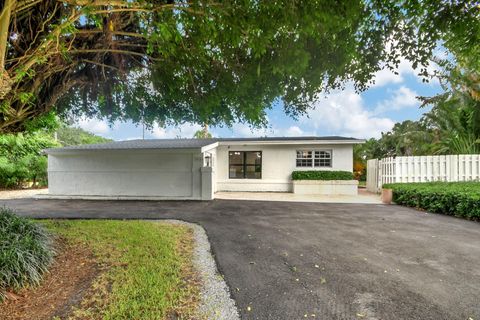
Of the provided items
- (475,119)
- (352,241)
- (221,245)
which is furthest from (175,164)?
(475,119)

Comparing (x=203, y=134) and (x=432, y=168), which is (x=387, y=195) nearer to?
(x=432, y=168)

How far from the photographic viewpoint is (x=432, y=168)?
1151cm

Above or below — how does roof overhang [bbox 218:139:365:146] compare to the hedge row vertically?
above

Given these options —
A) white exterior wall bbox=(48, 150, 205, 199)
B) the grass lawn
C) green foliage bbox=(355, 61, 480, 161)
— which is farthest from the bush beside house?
the grass lawn

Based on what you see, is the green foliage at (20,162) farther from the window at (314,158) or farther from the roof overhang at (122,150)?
the window at (314,158)

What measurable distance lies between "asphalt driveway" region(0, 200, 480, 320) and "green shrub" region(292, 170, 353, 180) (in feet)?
16.2

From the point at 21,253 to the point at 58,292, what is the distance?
0.89 m

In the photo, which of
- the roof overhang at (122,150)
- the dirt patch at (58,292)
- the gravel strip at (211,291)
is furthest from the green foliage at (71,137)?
the gravel strip at (211,291)

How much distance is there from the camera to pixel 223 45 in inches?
206

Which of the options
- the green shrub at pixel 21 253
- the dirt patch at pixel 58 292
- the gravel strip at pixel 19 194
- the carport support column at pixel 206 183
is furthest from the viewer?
the gravel strip at pixel 19 194

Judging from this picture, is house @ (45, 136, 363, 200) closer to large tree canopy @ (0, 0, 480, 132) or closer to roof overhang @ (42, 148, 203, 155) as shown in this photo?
roof overhang @ (42, 148, 203, 155)

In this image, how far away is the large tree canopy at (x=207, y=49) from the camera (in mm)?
3934

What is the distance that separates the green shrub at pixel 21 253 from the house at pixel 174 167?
23.4 feet

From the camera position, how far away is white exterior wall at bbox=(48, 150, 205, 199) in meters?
11.7
